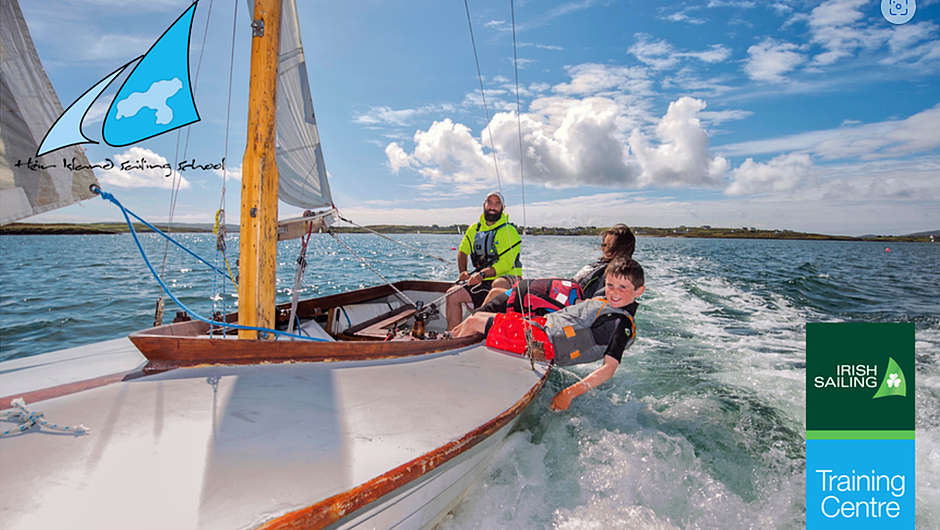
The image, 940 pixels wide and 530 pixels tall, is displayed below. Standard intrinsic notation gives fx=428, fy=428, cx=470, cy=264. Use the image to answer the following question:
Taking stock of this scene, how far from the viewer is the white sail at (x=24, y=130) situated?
8.48ft

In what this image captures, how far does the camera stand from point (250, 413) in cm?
228

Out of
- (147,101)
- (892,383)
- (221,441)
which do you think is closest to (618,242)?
A: (892,383)

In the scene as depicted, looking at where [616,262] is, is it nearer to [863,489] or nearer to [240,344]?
[863,489]

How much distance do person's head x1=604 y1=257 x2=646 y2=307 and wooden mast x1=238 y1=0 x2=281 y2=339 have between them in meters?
2.92

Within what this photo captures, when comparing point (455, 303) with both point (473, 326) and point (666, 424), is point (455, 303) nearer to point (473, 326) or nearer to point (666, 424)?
point (473, 326)

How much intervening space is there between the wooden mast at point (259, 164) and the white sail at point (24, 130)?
4.17ft

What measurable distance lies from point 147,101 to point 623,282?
3877 mm

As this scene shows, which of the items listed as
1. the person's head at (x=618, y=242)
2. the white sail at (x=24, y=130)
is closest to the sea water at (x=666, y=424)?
the white sail at (x=24, y=130)

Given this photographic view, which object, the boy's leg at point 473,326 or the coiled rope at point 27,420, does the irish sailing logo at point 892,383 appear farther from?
the coiled rope at point 27,420

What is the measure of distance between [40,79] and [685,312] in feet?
37.2

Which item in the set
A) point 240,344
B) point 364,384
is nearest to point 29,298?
point 240,344

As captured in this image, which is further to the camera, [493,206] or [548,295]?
[493,206]

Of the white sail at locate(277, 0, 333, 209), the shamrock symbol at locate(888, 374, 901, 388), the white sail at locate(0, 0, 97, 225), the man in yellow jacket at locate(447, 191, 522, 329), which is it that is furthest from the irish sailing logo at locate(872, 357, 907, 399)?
the white sail at locate(0, 0, 97, 225)

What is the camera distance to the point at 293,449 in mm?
2018
